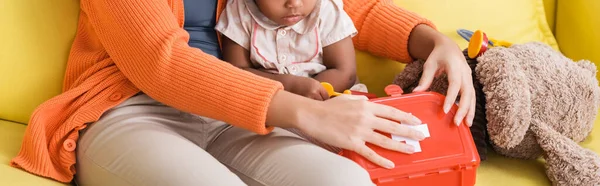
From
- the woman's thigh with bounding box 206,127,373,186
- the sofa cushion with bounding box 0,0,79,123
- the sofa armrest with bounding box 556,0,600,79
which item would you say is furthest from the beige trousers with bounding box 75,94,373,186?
the sofa armrest with bounding box 556,0,600,79

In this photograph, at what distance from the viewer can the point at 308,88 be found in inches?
48.1

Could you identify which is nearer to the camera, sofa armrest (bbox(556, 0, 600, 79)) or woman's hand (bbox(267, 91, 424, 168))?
woman's hand (bbox(267, 91, 424, 168))

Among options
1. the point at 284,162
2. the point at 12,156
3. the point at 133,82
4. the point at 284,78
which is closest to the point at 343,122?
the point at 284,162

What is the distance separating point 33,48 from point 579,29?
117 centimetres

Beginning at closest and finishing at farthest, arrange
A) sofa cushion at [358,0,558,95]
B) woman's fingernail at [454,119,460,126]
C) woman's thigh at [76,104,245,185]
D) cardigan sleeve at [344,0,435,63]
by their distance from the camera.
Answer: woman's thigh at [76,104,245,185] < woman's fingernail at [454,119,460,126] < cardigan sleeve at [344,0,435,63] < sofa cushion at [358,0,558,95]

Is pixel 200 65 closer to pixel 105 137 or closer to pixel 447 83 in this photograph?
pixel 105 137

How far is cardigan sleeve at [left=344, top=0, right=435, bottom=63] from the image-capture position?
1423mm

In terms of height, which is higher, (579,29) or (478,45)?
(478,45)

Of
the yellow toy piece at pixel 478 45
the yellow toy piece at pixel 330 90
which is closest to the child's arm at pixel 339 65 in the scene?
the yellow toy piece at pixel 330 90

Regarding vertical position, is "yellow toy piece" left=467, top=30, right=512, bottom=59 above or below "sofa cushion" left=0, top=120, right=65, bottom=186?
above

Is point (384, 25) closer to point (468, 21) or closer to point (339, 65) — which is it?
point (339, 65)

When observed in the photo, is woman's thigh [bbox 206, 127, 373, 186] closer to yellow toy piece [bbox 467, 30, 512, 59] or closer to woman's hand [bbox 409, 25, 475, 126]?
woman's hand [bbox 409, 25, 475, 126]

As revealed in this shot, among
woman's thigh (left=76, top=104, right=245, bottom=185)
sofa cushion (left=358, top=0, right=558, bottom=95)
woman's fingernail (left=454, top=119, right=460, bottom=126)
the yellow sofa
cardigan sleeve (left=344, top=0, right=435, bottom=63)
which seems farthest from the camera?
sofa cushion (left=358, top=0, right=558, bottom=95)

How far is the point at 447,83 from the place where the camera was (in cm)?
131
